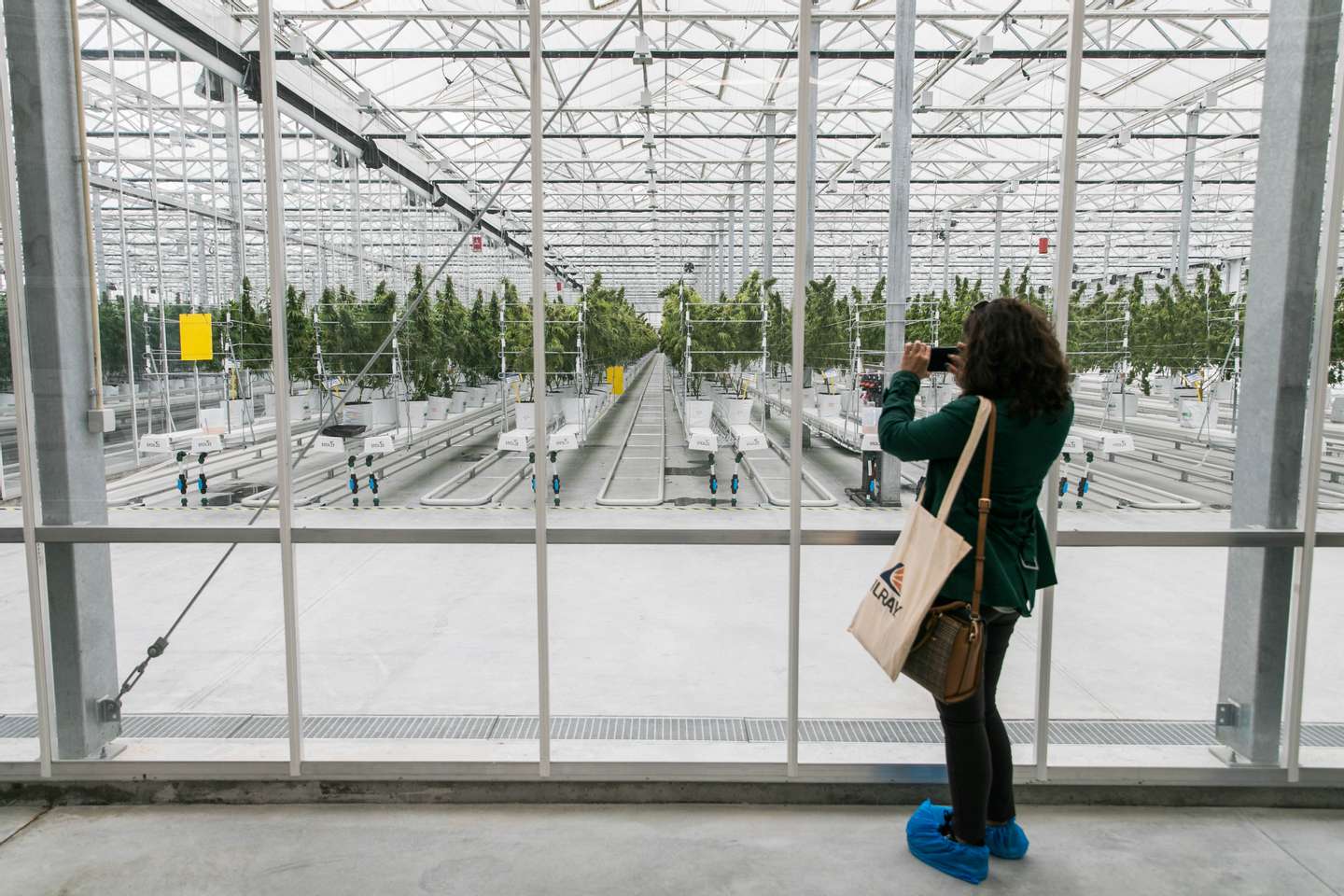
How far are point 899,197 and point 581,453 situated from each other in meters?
5.50

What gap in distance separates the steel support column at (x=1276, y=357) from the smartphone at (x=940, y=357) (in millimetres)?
1399

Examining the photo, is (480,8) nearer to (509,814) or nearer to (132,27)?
(132,27)

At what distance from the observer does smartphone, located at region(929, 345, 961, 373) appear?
7.76 feet

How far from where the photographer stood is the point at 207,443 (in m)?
6.08

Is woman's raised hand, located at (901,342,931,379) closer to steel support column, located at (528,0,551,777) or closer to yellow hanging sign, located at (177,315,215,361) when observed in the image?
steel support column, located at (528,0,551,777)

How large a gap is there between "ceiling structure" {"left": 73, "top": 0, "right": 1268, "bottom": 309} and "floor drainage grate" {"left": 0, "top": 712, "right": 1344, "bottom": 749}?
206 centimetres

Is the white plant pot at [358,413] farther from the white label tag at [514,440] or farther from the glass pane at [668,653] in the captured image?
the glass pane at [668,653]

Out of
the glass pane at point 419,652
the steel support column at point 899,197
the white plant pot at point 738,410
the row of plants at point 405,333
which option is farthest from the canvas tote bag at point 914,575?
the white plant pot at point 738,410

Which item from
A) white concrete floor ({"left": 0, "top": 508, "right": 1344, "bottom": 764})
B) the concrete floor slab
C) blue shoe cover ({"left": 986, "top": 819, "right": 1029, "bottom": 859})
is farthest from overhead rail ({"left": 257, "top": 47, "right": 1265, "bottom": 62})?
blue shoe cover ({"left": 986, "top": 819, "right": 1029, "bottom": 859})

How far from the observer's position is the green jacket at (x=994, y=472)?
7.09ft

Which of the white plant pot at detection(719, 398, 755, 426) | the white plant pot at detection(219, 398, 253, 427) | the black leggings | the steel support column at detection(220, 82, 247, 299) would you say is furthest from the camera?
the white plant pot at detection(719, 398, 755, 426)

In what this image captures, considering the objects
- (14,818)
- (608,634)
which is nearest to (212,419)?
(608,634)

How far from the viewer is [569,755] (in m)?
2.96

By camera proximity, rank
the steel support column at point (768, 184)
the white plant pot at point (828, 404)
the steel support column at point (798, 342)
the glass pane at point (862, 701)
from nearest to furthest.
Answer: the steel support column at point (798, 342)
the glass pane at point (862, 701)
the white plant pot at point (828, 404)
the steel support column at point (768, 184)
